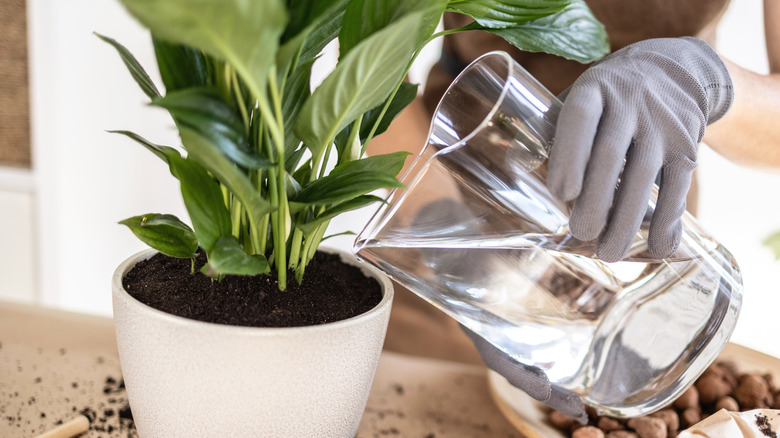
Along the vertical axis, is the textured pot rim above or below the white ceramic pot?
above

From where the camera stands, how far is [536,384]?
50 centimetres

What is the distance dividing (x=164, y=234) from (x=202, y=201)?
0.07m

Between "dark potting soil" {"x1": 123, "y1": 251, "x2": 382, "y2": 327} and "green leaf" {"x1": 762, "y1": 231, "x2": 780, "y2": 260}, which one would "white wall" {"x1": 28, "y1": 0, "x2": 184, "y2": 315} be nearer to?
"dark potting soil" {"x1": 123, "y1": 251, "x2": 382, "y2": 327}

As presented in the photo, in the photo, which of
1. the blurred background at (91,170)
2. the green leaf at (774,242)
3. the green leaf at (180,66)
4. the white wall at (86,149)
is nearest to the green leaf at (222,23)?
the green leaf at (180,66)

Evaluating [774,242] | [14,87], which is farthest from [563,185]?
[14,87]

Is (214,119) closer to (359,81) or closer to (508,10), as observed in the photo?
(359,81)

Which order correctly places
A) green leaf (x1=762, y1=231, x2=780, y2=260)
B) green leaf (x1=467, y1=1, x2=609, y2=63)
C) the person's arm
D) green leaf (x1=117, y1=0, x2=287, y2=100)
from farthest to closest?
1. green leaf (x1=762, y1=231, x2=780, y2=260)
2. the person's arm
3. green leaf (x1=467, y1=1, x2=609, y2=63)
4. green leaf (x1=117, y1=0, x2=287, y2=100)

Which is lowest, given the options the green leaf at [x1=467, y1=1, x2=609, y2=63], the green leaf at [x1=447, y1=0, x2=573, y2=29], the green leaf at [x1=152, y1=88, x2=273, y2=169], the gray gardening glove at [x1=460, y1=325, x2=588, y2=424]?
the gray gardening glove at [x1=460, y1=325, x2=588, y2=424]

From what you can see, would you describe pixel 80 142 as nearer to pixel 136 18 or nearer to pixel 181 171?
pixel 181 171

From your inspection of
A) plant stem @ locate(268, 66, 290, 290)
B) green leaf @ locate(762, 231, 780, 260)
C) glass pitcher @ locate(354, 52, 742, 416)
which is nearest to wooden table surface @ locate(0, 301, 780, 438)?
glass pitcher @ locate(354, 52, 742, 416)

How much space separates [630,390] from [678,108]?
0.23m

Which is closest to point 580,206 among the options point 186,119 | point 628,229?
point 628,229

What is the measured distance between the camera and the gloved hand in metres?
0.38

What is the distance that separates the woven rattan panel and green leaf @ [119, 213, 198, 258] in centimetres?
134
